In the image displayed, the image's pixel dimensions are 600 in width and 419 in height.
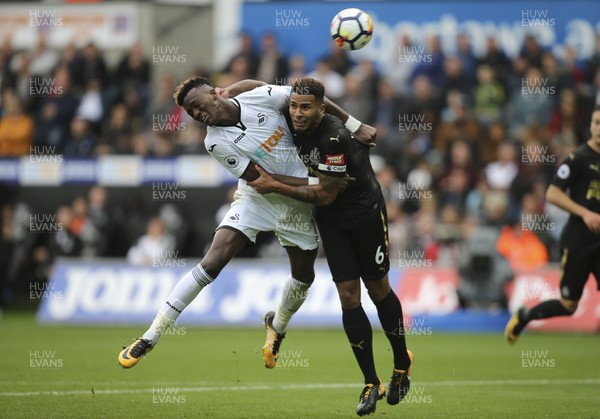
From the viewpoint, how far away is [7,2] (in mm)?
25938

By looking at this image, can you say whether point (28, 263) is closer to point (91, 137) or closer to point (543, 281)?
point (91, 137)

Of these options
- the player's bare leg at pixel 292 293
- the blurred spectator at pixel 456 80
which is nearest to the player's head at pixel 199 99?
the player's bare leg at pixel 292 293

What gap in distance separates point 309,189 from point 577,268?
379 cm

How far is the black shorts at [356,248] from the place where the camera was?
9086 mm

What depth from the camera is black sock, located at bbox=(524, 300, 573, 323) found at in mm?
11680

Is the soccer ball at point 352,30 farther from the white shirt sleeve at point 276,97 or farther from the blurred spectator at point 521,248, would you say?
the blurred spectator at point 521,248

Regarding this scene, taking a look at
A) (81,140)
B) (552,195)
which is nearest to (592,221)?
(552,195)

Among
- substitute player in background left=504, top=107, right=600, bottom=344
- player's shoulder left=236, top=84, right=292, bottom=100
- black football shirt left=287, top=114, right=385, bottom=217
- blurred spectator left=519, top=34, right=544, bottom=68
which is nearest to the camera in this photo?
black football shirt left=287, top=114, right=385, bottom=217

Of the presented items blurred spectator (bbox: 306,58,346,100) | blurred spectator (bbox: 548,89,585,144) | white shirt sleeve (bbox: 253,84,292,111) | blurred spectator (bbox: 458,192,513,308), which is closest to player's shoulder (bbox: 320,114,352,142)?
white shirt sleeve (bbox: 253,84,292,111)

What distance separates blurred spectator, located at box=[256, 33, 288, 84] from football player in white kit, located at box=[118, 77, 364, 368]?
36.0 feet

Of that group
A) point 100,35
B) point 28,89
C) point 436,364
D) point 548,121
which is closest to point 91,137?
point 28,89

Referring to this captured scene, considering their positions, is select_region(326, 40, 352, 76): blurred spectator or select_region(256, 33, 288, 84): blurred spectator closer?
select_region(256, 33, 288, 84): blurred spectator

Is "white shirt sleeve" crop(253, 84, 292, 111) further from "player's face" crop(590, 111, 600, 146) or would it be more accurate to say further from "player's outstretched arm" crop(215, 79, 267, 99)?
"player's face" crop(590, 111, 600, 146)

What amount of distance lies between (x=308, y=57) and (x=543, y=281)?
312 inches
